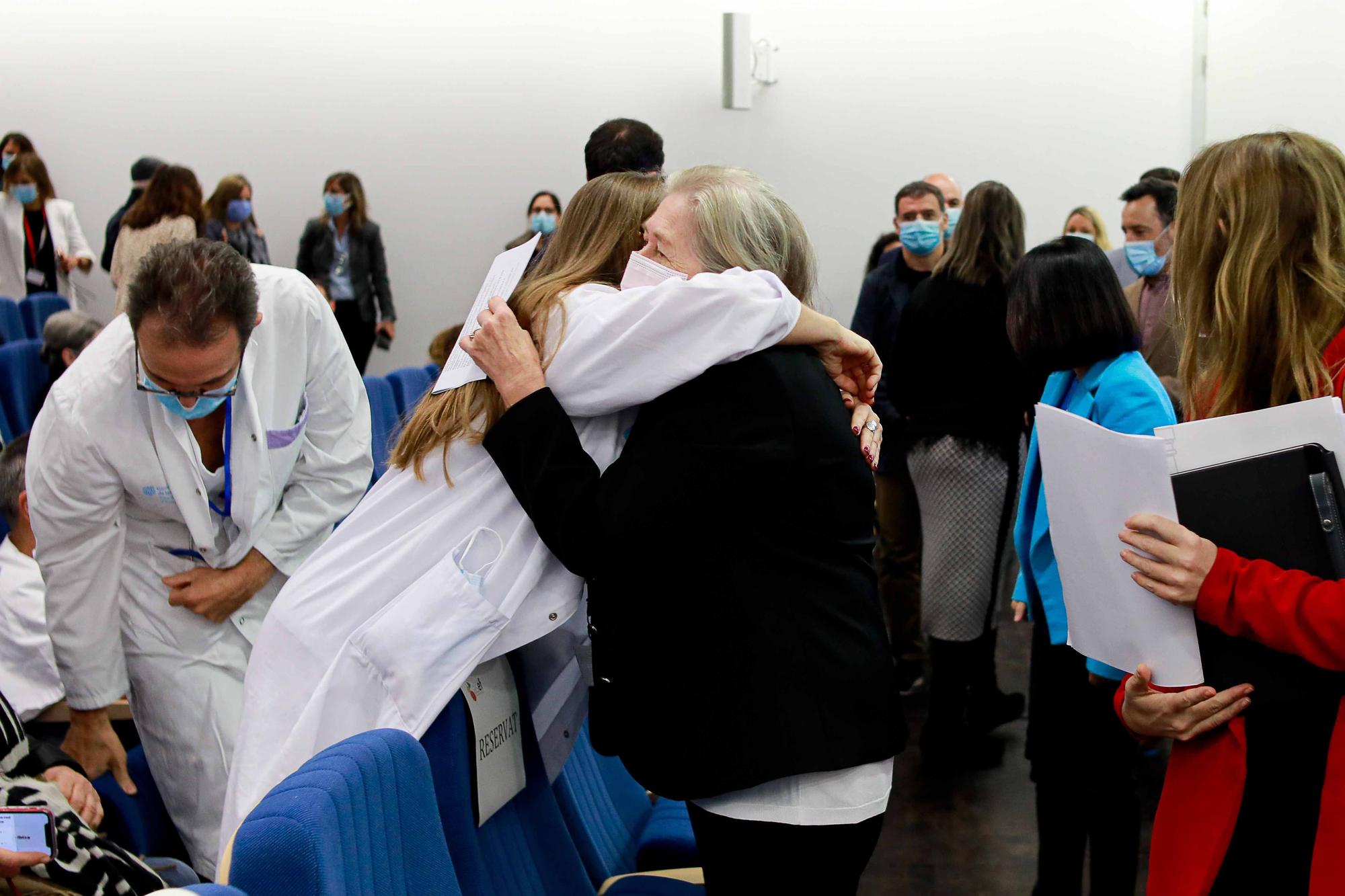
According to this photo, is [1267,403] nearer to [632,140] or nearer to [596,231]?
[596,231]

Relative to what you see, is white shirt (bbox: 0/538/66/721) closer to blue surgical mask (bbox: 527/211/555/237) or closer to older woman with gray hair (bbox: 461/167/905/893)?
older woman with gray hair (bbox: 461/167/905/893)

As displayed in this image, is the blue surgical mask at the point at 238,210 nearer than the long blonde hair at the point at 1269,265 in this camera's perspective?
No

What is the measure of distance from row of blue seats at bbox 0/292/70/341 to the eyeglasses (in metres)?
4.17

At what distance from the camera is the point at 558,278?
147 centimetres

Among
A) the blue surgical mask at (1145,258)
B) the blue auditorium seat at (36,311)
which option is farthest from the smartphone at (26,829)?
the blue auditorium seat at (36,311)

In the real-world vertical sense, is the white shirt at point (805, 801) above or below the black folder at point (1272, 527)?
below

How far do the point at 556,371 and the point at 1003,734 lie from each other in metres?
2.63

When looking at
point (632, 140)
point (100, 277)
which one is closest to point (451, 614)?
point (632, 140)

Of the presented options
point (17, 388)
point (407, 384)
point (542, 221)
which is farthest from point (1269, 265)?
point (542, 221)

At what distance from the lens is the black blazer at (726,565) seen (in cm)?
128

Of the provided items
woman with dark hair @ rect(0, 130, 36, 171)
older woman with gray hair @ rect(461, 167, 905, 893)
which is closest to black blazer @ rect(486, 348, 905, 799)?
older woman with gray hair @ rect(461, 167, 905, 893)

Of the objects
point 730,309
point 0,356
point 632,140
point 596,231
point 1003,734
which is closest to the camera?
point 730,309

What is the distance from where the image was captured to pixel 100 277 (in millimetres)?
7383

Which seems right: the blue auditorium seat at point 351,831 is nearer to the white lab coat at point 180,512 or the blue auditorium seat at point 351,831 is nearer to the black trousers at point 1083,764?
the white lab coat at point 180,512
